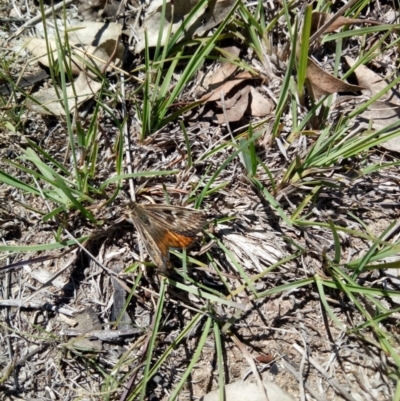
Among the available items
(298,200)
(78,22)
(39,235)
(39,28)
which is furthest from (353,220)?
(39,28)

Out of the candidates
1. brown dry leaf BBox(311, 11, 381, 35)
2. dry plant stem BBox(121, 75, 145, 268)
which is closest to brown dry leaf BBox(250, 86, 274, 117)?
brown dry leaf BBox(311, 11, 381, 35)

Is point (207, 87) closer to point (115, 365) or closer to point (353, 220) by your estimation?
point (353, 220)

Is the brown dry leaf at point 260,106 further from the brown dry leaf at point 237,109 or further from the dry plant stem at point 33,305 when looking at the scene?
the dry plant stem at point 33,305

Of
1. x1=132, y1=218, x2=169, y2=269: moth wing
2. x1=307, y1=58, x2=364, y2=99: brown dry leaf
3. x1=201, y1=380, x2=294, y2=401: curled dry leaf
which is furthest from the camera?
x1=307, y1=58, x2=364, y2=99: brown dry leaf

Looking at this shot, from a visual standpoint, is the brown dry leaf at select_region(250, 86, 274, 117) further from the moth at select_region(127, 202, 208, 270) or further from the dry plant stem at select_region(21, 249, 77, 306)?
the dry plant stem at select_region(21, 249, 77, 306)

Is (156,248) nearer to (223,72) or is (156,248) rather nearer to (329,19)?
(223,72)

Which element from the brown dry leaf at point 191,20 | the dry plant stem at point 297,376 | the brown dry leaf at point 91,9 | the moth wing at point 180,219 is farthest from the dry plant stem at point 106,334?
the brown dry leaf at point 91,9
